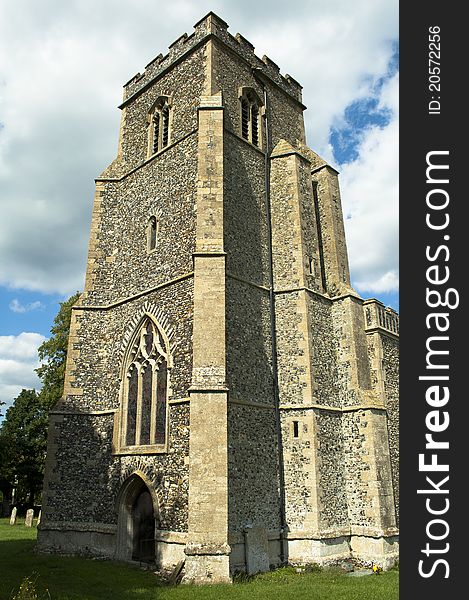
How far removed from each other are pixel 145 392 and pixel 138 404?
45 cm

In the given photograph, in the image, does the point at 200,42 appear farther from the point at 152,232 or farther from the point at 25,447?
the point at 25,447

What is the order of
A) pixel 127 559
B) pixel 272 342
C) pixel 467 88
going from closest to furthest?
pixel 467 88
pixel 127 559
pixel 272 342

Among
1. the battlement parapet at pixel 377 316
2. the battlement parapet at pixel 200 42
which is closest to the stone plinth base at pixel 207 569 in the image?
the battlement parapet at pixel 377 316

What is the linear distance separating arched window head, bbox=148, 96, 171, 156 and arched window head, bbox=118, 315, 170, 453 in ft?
24.5

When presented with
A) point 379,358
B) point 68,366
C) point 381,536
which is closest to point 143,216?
point 68,366

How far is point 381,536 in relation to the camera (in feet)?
44.1

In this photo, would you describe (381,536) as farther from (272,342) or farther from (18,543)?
(18,543)

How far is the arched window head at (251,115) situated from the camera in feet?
60.2

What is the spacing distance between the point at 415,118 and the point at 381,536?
11906 mm

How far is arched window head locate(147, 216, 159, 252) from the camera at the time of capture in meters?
17.1

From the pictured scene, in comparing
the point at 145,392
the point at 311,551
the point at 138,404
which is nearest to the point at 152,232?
the point at 145,392

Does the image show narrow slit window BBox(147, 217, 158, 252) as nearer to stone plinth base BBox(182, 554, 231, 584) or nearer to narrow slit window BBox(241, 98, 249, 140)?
narrow slit window BBox(241, 98, 249, 140)

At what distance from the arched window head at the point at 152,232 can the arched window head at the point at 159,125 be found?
3316mm

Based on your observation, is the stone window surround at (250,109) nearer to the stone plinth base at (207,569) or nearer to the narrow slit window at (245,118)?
the narrow slit window at (245,118)
